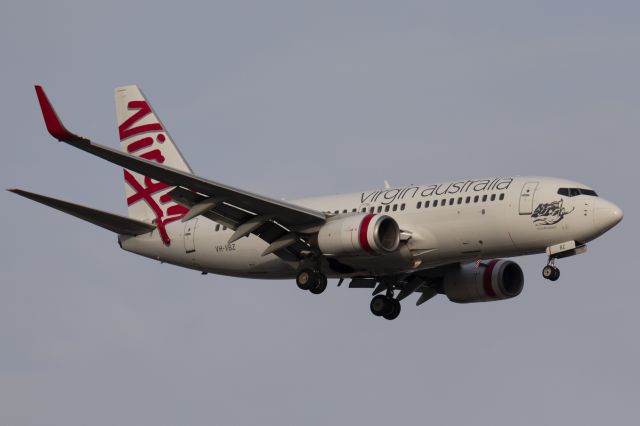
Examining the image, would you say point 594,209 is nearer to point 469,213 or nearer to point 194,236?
point 469,213

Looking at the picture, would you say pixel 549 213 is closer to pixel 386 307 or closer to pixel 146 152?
pixel 386 307

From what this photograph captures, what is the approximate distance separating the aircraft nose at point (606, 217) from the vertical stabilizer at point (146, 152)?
55.4ft

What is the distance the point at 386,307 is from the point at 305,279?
5.48 metres

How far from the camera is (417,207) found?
52031 millimetres

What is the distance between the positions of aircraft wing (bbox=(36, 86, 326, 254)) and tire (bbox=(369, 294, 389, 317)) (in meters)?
5.39

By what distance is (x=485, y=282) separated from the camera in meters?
56.2

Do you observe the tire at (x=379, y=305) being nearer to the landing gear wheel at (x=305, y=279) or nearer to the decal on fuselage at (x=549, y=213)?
the landing gear wheel at (x=305, y=279)

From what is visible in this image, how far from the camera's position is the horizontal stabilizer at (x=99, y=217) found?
50.4 metres

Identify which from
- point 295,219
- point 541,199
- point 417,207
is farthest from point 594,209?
point 295,219

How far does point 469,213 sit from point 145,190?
1532cm

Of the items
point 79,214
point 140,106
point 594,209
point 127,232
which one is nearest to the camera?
point 594,209

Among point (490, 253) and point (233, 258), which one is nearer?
point (490, 253)

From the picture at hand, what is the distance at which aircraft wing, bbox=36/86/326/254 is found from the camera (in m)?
47.5

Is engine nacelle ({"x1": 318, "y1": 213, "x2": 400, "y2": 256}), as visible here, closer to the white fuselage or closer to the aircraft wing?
the white fuselage
